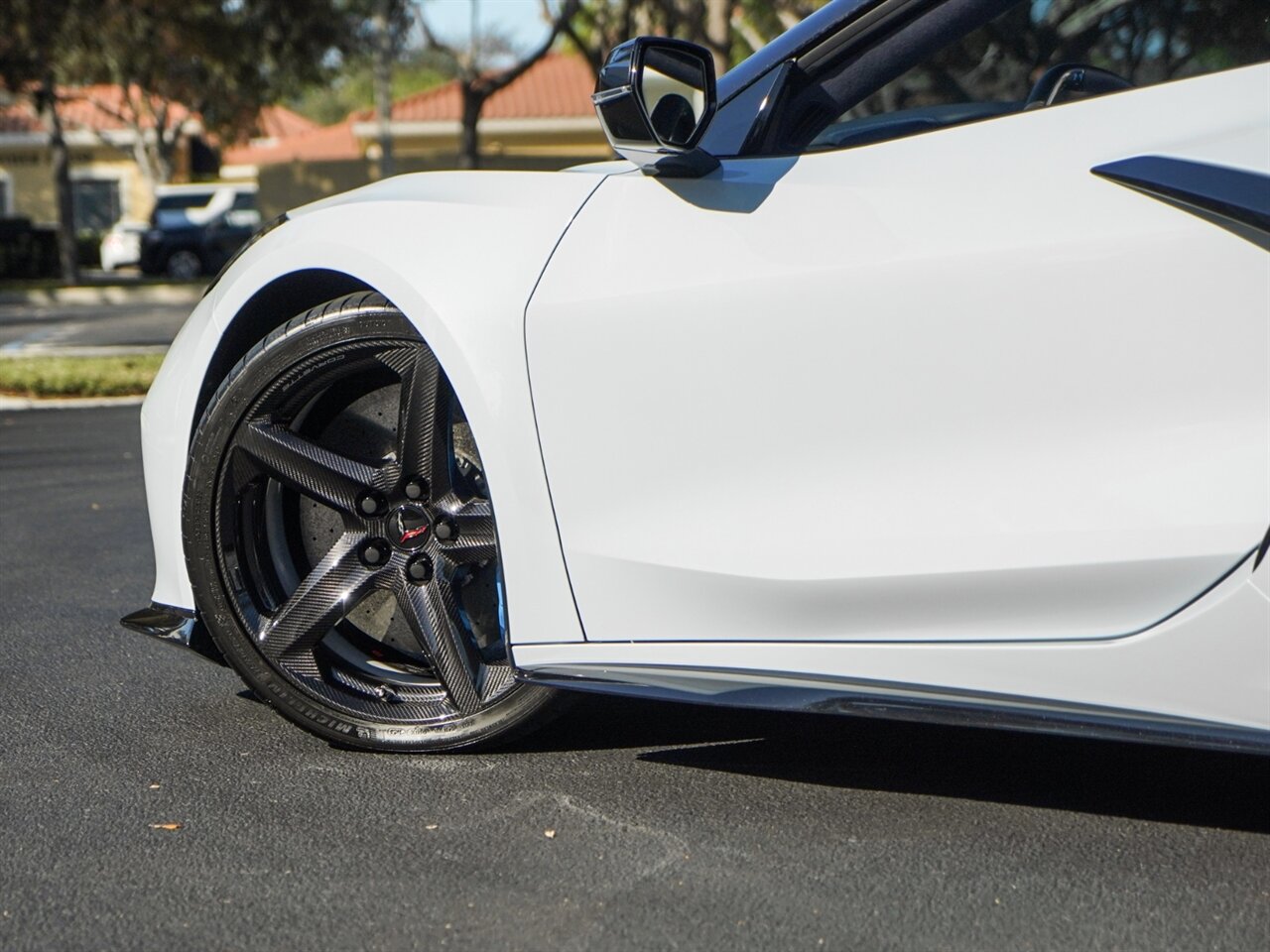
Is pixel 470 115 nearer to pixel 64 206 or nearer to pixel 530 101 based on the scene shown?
pixel 64 206

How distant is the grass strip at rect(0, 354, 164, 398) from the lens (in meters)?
10.4

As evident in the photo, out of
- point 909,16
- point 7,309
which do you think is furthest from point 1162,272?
point 7,309

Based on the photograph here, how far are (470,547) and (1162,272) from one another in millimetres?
1265

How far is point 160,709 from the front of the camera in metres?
3.43

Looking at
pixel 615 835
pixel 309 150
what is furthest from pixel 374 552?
pixel 309 150

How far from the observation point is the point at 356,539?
298 cm

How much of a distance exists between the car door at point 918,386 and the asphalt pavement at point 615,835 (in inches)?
→ 14.3

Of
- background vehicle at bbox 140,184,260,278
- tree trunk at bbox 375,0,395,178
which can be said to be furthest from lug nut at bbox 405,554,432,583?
background vehicle at bbox 140,184,260,278

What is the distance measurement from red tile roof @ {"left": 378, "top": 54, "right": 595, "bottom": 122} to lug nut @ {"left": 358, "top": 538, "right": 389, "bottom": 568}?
39.0 meters

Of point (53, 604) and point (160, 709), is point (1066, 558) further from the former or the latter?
point (53, 604)

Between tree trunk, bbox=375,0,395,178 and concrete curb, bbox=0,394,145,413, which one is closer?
concrete curb, bbox=0,394,145,413

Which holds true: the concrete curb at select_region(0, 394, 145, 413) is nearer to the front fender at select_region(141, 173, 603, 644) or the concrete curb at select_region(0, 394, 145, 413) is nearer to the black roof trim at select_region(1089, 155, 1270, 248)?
the front fender at select_region(141, 173, 603, 644)

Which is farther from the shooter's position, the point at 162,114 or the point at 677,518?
the point at 162,114

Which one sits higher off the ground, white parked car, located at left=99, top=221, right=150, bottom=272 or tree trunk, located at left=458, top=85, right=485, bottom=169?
tree trunk, located at left=458, top=85, right=485, bottom=169
